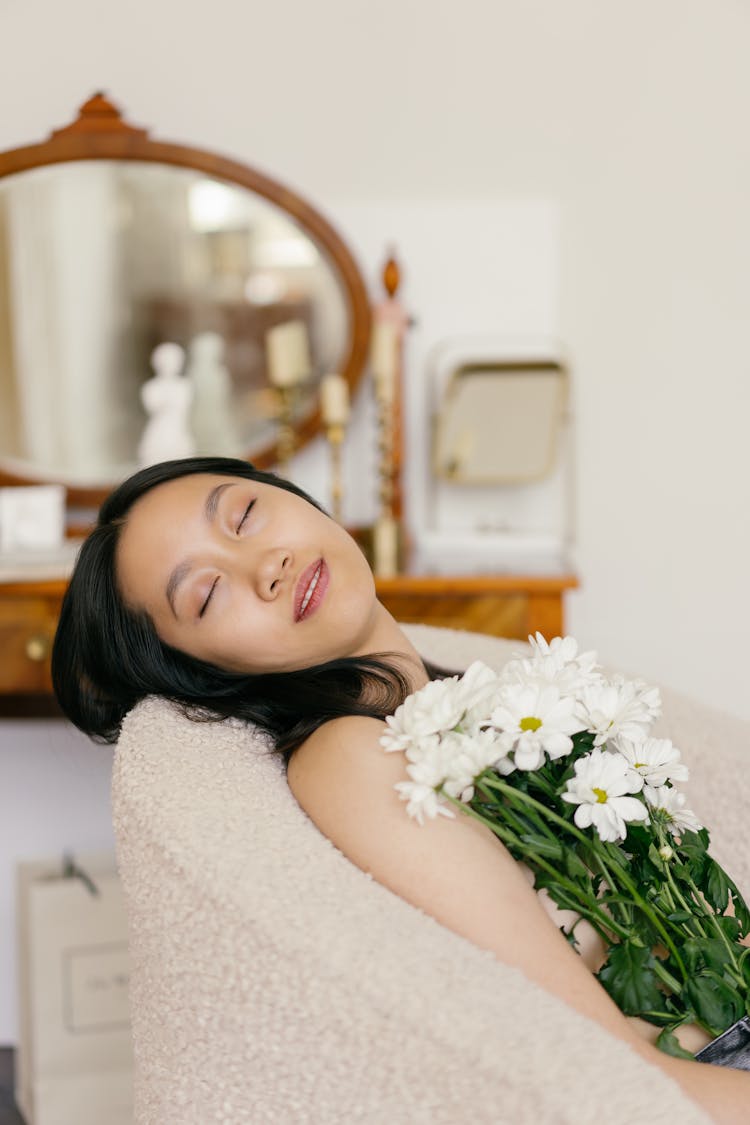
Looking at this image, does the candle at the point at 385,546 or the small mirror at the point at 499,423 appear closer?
the candle at the point at 385,546

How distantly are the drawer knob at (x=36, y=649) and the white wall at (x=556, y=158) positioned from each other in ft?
2.68

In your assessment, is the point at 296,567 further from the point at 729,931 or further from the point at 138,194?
the point at 138,194

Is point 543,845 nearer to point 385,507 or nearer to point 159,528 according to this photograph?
point 159,528

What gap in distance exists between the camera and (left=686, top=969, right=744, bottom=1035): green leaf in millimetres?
933

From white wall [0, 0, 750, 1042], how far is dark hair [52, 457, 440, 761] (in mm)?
1162

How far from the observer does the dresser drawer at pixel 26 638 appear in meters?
1.87

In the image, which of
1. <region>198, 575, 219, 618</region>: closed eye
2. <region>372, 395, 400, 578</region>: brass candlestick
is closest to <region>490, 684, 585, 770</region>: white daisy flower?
<region>198, 575, 219, 618</region>: closed eye

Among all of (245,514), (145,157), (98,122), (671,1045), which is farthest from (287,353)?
(671,1045)

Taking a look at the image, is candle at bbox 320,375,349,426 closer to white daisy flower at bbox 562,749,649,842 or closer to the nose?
the nose

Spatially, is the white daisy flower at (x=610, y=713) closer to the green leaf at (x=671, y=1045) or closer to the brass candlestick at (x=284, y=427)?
the green leaf at (x=671, y=1045)

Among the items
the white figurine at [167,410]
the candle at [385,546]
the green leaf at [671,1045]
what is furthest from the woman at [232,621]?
the white figurine at [167,410]

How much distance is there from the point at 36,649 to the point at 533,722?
1.15 m

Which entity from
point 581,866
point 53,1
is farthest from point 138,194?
point 581,866

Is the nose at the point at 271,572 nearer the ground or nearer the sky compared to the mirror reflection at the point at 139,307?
nearer the ground
